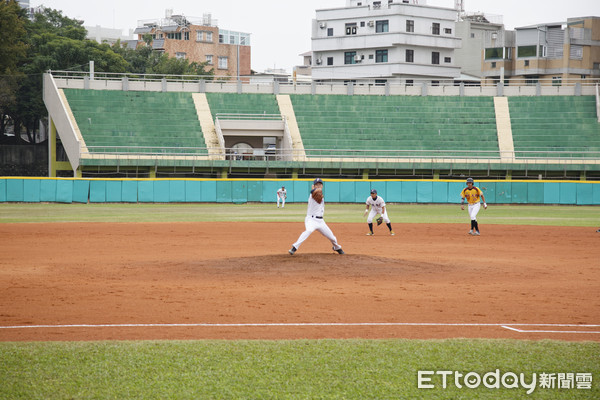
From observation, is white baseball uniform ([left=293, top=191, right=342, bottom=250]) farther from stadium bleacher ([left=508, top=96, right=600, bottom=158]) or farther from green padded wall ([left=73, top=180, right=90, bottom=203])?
stadium bleacher ([left=508, top=96, right=600, bottom=158])

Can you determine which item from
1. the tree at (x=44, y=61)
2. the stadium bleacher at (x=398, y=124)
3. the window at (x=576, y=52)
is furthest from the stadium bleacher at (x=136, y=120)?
the window at (x=576, y=52)

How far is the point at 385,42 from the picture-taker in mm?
86125

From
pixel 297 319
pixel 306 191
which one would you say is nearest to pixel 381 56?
pixel 306 191

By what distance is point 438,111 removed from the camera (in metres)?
60.2

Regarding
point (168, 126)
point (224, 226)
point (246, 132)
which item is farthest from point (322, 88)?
point (224, 226)

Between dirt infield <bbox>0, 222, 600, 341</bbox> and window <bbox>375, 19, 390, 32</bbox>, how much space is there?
219ft

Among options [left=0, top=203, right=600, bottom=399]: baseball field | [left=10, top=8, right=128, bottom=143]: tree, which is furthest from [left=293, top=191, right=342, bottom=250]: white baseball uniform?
[left=10, top=8, right=128, bottom=143]: tree

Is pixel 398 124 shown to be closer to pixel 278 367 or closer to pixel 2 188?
pixel 2 188

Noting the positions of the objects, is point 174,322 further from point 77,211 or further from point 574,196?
point 574,196

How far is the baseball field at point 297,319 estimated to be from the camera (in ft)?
24.5

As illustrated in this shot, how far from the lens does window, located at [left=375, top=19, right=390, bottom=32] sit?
86762 millimetres

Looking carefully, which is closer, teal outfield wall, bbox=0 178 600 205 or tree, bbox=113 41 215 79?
teal outfield wall, bbox=0 178 600 205

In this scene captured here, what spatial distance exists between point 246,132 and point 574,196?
1064 inches

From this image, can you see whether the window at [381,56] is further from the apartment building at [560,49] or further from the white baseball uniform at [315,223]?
the white baseball uniform at [315,223]
